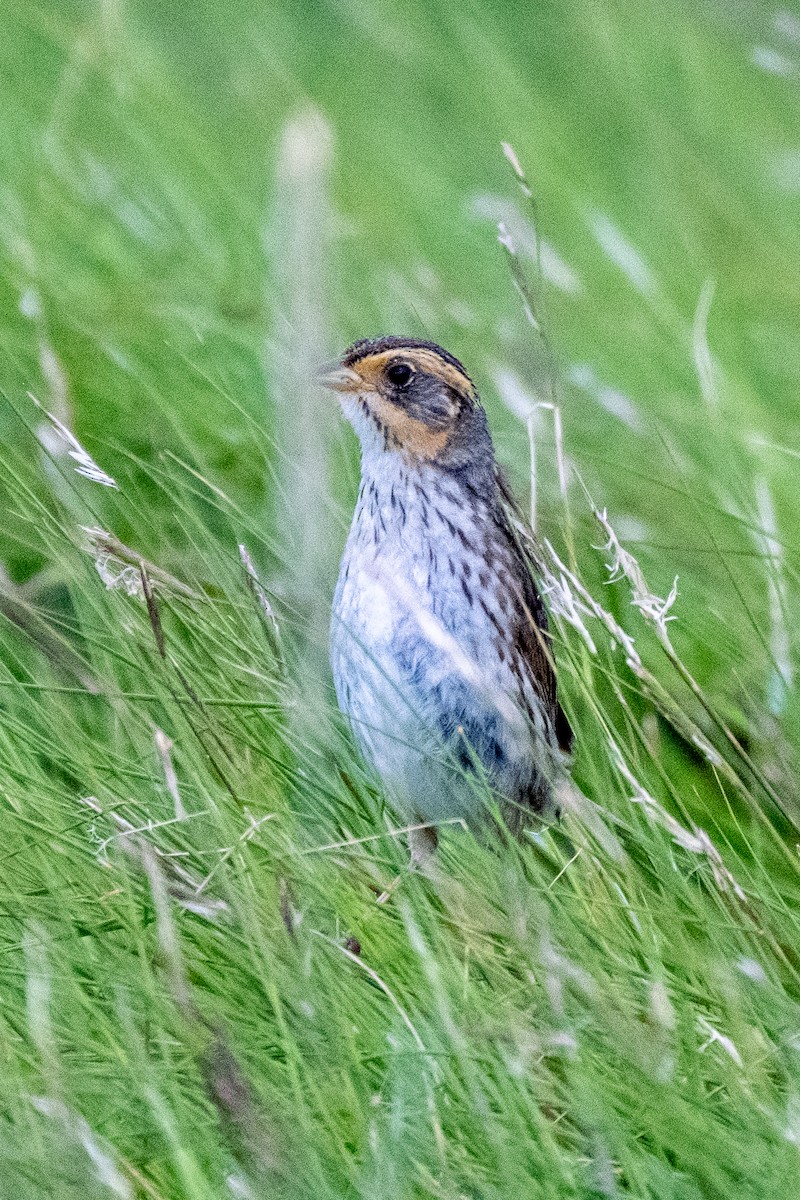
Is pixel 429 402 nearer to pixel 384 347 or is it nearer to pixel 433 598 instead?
pixel 384 347

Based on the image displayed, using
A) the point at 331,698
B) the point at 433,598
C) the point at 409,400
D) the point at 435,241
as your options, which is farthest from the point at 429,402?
the point at 435,241

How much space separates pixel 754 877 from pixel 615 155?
15.7 feet

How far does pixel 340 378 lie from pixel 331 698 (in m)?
0.72

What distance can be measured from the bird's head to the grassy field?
0.58ft

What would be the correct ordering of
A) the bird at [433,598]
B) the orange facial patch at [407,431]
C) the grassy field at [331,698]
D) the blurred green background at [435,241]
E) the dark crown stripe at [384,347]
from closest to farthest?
the grassy field at [331,698]
the bird at [433,598]
the orange facial patch at [407,431]
the dark crown stripe at [384,347]
the blurred green background at [435,241]

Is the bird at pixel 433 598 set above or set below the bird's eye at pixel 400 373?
below

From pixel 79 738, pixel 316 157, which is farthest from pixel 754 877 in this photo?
pixel 316 157

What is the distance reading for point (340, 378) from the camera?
4238 mm

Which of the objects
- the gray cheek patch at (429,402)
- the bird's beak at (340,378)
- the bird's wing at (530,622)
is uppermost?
the bird's beak at (340,378)

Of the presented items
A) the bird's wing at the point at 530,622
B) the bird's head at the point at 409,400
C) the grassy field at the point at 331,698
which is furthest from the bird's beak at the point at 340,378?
the bird's wing at the point at 530,622

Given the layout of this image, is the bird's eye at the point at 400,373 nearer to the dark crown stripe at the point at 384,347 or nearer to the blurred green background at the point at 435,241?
the dark crown stripe at the point at 384,347

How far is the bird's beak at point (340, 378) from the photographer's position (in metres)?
4.21

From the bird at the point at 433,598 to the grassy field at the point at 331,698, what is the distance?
4.5 inches

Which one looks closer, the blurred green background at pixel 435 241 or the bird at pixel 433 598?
the bird at pixel 433 598
